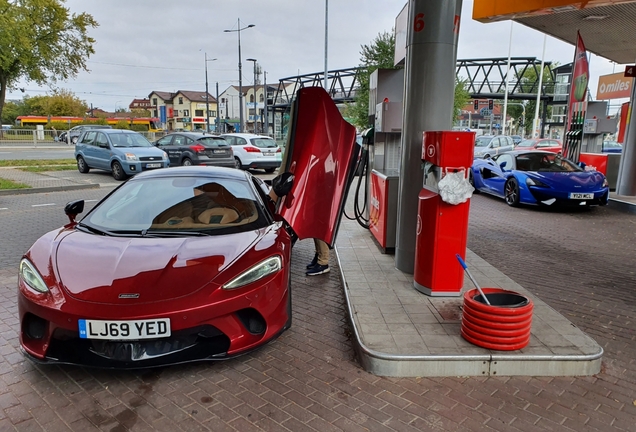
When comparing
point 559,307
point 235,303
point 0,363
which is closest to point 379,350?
point 235,303

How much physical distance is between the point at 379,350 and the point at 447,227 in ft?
4.94

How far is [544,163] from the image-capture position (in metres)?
10.4

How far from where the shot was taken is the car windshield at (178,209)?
3.68 metres

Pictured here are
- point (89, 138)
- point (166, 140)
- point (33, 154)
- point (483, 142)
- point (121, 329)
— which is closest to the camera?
point (121, 329)

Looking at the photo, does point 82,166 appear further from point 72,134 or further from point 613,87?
point 613,87

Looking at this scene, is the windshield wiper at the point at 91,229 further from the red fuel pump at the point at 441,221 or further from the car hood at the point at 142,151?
the car hood at the point at 142,151

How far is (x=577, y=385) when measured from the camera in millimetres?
3072

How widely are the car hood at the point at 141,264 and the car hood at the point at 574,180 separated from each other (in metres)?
8.49

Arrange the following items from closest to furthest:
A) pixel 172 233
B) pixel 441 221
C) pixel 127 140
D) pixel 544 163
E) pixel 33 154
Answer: pixel 172 233 → pixel 441 221 → pixel 544 163 → pixel 127 140 → pixel 33 154

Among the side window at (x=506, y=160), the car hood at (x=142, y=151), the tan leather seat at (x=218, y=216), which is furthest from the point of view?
the car hood at (x=142, y=151)

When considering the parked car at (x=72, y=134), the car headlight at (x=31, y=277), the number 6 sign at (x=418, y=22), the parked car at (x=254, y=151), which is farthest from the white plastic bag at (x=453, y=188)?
the parked car at (x=72, y=134)

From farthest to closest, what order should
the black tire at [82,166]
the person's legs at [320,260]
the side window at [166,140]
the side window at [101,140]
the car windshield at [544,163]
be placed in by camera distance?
the side window at [166,140], the black tire at [82,166], the side window at [101,140], the car windshield at [544,163], the person's legs at [320,260]

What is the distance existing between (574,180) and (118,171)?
1302 centimetres

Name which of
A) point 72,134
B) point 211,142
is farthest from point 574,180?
point 72,134
